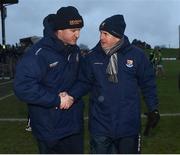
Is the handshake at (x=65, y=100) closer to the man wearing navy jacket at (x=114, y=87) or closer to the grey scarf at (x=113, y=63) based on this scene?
the man wearing navy jacket at (x=114, y=87)

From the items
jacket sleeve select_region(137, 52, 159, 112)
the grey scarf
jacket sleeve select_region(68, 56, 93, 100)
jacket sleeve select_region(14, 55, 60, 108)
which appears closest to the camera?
jacket sleeve select_region(14, 55, 60, 108)

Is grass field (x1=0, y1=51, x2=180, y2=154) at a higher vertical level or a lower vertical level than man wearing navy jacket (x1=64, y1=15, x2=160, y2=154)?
lower

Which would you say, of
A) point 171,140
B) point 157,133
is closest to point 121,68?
point 171,140

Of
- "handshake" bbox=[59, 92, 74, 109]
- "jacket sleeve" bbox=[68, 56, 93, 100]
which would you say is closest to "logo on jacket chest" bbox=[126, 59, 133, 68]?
"jacket sleeve" bbox=[68, 56, 93, 100]

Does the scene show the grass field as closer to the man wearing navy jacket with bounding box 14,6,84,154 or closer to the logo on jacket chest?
the logo on jacket chest

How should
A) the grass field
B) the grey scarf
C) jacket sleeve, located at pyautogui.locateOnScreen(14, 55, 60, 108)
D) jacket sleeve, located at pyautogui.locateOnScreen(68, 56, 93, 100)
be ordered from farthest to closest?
the grass field → the grey scarf → jacket sleeve, located at pyautogui.locateOnScreen(68, 56, 93, 100) → jacket sleeve, located at pyautogui.locateOnScreen(14, 55, 60, 108)

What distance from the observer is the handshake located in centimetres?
553

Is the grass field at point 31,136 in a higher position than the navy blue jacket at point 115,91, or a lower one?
lower

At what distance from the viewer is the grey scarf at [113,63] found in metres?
6.02

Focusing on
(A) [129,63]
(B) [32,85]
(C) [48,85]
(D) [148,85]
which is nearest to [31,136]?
(D) [148,85]

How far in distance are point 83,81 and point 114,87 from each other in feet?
0.94

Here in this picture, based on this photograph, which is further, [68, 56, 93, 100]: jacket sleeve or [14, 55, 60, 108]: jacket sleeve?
[68, 56, 93, 100]: jacket sleeve

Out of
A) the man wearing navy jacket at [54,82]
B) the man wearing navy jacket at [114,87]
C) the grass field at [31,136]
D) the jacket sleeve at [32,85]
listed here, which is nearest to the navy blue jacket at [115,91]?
the man wearing navy jacket at [114,87]

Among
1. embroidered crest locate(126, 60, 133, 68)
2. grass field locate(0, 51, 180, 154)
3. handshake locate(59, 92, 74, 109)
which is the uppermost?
embroidered crest locate(126, 60, 133, 68)
